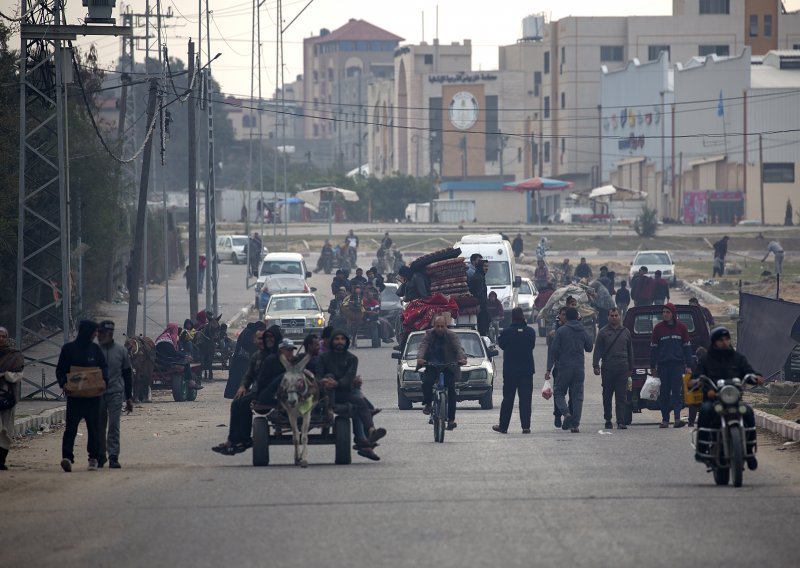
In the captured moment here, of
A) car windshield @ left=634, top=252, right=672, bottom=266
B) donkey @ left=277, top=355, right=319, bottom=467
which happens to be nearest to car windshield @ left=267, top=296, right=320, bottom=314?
car windshield @ left=634, top=252, right=672, bottom=266


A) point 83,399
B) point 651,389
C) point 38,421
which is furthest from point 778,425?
point 38,421

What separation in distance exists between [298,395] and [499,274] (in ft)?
87.4

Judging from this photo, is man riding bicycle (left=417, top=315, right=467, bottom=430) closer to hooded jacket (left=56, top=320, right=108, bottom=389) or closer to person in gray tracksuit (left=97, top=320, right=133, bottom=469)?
person in gray tracksuit (left=97, top=320, right=133, bottom=469)

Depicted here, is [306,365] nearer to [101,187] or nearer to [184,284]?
[101,187]

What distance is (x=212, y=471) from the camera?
14.8 metres

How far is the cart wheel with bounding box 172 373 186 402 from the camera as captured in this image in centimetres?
2680

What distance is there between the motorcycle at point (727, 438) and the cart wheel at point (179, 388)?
15.1 m

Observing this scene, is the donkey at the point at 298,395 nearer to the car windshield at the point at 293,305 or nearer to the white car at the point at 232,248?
the car windshield at the point at 293,305

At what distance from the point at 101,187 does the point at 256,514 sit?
31211 mm

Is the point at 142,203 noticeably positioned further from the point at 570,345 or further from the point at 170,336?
the point at 570,345

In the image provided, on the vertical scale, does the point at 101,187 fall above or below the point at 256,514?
above

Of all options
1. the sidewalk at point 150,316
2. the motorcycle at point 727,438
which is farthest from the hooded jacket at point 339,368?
the sidewalk at point 150,316

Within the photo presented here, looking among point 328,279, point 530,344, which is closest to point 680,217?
point 328,279

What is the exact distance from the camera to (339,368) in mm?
15297
